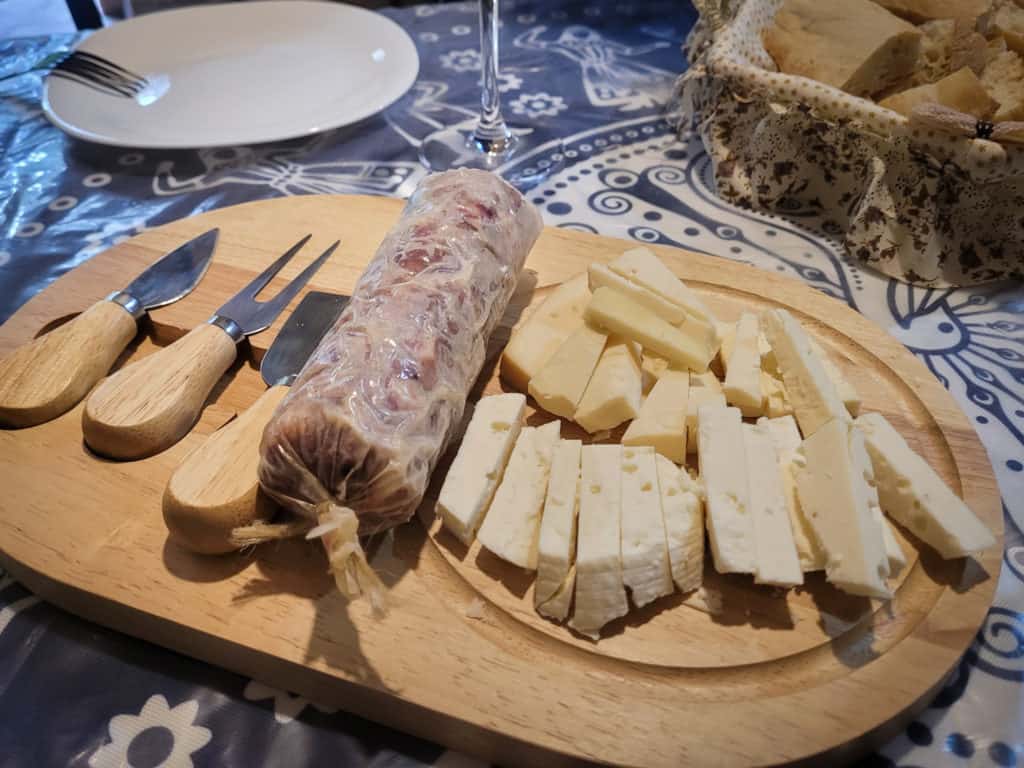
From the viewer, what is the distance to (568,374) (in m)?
1.31

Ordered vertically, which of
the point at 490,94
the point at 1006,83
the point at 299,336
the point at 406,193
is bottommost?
the point at 406,193

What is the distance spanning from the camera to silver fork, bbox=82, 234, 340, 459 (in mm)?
1195

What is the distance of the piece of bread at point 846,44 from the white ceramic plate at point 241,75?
117 cm

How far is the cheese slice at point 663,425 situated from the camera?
1.21m

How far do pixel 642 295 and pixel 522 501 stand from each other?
1.69ft

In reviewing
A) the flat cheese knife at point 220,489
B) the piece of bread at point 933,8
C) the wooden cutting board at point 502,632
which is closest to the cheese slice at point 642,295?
the wooden cutting board at point 502,632

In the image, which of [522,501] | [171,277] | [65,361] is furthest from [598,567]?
[171,277]

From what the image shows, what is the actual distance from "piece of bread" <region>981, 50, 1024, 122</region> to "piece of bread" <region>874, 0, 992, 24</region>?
27cm

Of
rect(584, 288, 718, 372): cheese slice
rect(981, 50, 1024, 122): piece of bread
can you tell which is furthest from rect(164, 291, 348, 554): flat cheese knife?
rect(981, 50, 1024, 122): piece of bread

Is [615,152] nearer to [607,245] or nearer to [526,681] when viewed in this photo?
[607,245]

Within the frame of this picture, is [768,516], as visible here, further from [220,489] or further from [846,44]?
[846,44]

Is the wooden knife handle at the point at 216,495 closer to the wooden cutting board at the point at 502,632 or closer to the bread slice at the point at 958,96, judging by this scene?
the wooden cutting board at the point at 502,632

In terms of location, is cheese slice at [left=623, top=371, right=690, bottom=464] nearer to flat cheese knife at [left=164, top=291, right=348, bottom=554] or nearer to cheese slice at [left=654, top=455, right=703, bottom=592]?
cheese slice at [left=654, top=455, right=703, bottom=592]

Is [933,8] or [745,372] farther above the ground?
[933,8]
